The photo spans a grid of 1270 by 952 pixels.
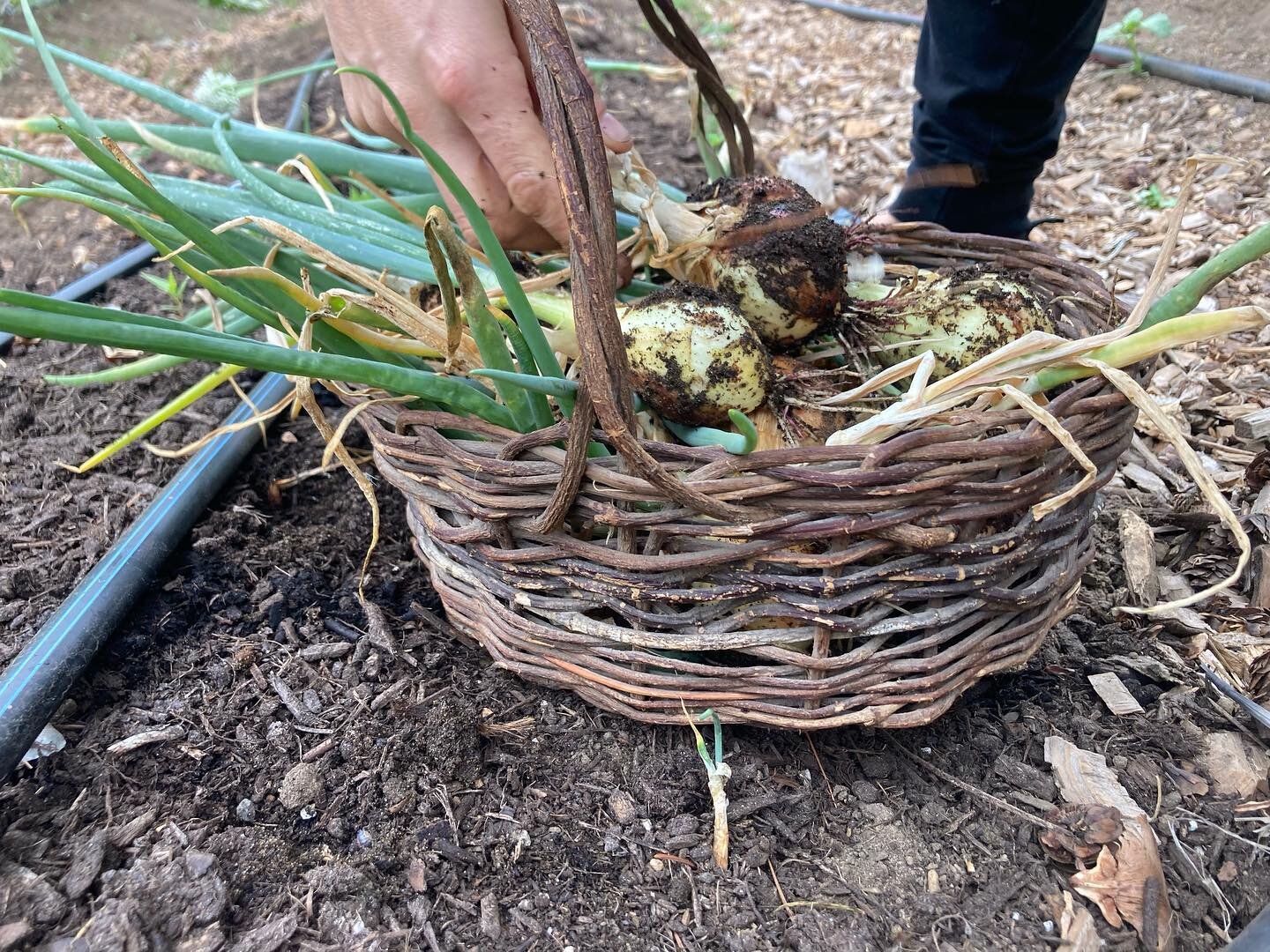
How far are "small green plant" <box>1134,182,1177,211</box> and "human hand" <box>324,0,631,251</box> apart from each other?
5.74 feet

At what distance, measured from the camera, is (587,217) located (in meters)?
0.72

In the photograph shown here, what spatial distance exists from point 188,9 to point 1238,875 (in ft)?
18.4

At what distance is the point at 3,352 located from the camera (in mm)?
1731

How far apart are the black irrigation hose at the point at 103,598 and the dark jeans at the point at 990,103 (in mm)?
1278

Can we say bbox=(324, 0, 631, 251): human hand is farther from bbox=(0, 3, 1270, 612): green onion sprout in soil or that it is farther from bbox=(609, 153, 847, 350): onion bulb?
bbox=(609, 153, 847, 350): onion bulb

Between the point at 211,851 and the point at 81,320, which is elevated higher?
the point at 81,320

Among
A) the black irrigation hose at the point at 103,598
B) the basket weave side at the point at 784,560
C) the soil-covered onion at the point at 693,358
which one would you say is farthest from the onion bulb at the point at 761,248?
the black irrigation hose at the point at 103,598

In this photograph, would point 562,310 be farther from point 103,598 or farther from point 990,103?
point 990,103

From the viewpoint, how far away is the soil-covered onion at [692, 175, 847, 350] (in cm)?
107

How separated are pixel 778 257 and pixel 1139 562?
658 mm

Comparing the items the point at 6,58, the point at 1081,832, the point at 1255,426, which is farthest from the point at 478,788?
the point at 6,58

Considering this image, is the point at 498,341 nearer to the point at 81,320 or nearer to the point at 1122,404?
the point at 81,320

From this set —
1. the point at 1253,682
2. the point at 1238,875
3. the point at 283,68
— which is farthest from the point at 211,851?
the point at 283,68

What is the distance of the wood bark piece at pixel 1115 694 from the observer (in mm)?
979
